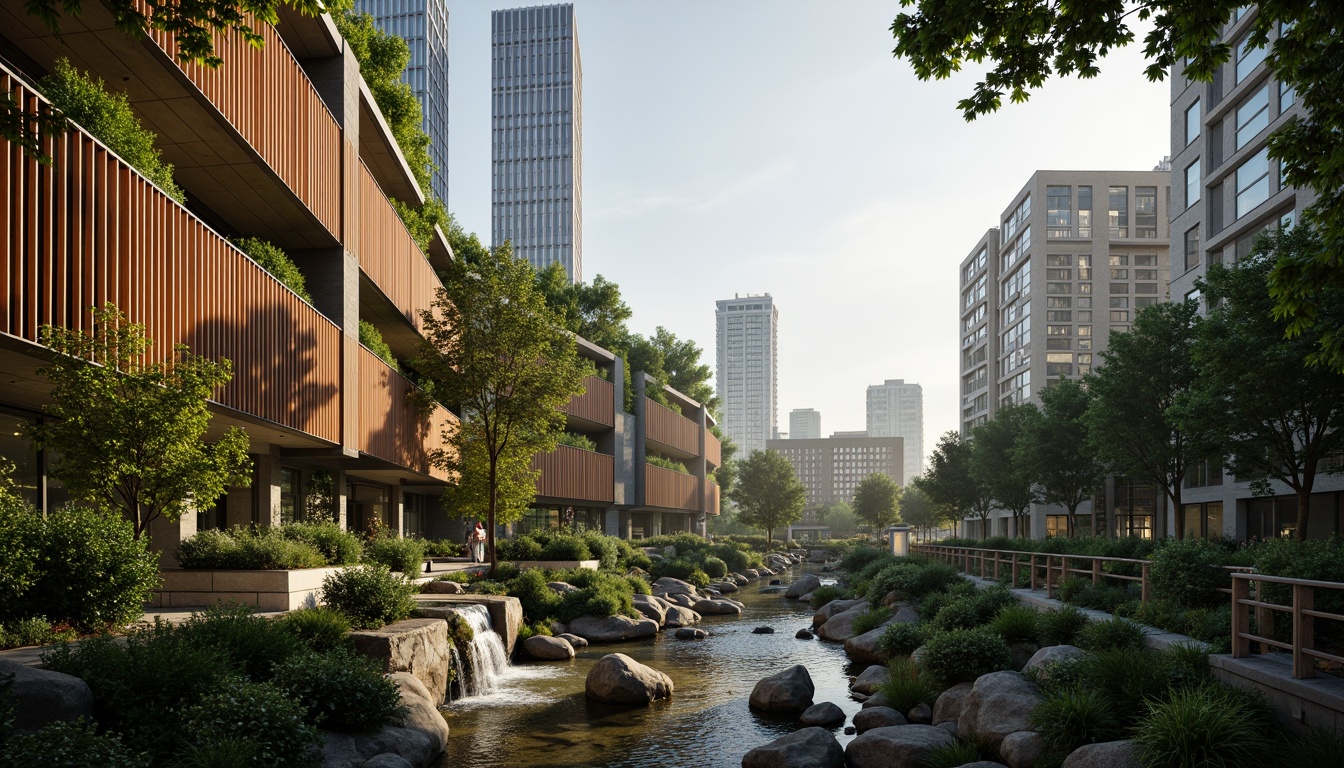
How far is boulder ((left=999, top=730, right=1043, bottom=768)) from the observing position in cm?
1058

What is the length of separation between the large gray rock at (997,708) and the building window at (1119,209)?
7106 centimetres

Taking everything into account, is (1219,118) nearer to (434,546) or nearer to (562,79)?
(434,546)

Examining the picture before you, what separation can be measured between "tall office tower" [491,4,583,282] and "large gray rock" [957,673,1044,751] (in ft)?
396

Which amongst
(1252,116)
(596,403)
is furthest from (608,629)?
(1252,116)

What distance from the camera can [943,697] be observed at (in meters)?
14.1

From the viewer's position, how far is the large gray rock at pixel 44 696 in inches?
330

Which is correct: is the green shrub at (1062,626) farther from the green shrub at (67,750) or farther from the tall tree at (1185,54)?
the green shrub at (67,750)

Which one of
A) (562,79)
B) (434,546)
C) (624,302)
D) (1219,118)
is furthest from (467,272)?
(562,79)

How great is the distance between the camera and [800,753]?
1202 centimetres

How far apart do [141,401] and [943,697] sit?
475 inches

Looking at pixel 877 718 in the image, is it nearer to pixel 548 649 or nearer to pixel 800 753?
pixel 800 753

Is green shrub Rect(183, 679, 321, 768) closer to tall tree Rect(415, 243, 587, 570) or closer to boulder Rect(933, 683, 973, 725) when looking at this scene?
boulder Rect(933, 683, 973, 725)

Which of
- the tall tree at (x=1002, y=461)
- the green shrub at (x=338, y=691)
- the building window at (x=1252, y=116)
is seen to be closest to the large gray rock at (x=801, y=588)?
the tall tree at (x=1002, y=461)

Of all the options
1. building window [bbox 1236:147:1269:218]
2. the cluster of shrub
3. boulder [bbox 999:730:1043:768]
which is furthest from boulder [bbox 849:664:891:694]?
building window [bbox 1236:147:1269:218]
